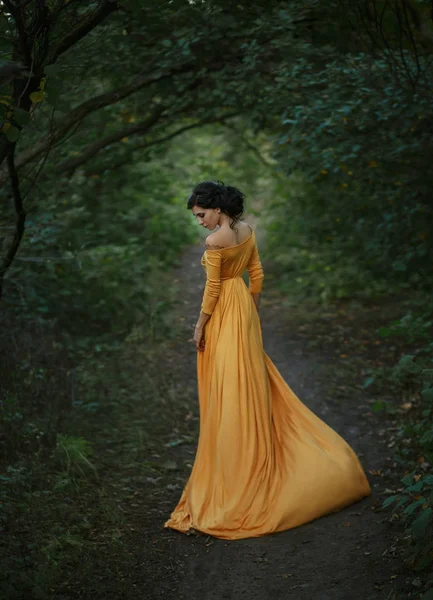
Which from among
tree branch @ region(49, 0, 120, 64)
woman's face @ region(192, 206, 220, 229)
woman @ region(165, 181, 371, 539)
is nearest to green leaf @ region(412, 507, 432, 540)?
woman @ region(165, 181, 371, 539)

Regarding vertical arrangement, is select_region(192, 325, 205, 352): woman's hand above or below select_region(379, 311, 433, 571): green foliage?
above

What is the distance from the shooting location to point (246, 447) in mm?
4586

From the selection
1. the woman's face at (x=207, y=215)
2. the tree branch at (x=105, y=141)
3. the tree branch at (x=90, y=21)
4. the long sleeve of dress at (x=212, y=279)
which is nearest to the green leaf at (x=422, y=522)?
the long sleeve of dress at (x=212, y=279)

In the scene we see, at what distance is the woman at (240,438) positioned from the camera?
449 cm

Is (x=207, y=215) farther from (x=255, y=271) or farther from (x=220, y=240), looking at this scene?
(x=255, y=271)

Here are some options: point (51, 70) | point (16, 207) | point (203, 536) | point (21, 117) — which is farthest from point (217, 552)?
point (51, 70)

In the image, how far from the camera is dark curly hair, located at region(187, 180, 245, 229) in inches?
178

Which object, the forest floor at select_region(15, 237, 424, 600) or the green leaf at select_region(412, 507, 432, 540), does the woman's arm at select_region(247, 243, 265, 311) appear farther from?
the green leaf at select_region(412, 507, 432, 540)

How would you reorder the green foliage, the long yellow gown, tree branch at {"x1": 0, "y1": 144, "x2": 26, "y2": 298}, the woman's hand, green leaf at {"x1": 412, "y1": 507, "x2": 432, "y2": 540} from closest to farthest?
green leaf at {"x1": 412, "y1": 507, "x2": 432, "y2": 540}
the green foliage
tree branch at {"x1": 0, "y1": 144, "x2": 26, "y2": 298}
the long yellow gown
the woman's hand

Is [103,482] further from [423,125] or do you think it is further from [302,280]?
[302,280]

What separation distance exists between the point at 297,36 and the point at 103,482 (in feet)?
15.6

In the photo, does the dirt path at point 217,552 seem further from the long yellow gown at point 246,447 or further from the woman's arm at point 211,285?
the woman's arm at point 211,285

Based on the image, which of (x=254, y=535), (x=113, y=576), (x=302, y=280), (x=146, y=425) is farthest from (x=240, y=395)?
(x=302, y=280)

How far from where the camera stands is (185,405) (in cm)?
700
